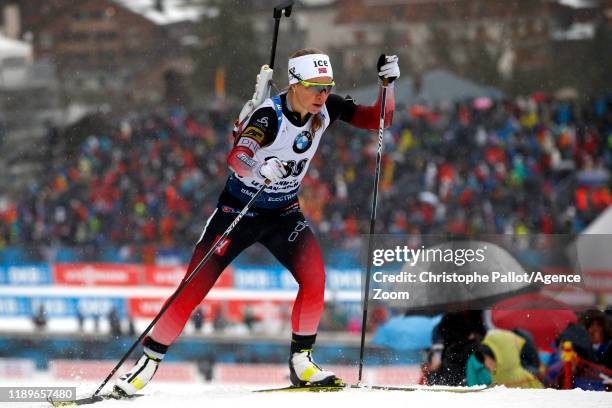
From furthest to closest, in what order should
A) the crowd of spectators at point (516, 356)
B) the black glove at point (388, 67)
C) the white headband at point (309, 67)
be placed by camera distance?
1. the crowd of spectators at point (516, 356)
2. the black glove at point (388, 67)
3. the white headband at point (309, 67)

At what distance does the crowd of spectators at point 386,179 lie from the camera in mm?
16578

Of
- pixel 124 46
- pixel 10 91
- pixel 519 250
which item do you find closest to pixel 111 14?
pixel 124 46

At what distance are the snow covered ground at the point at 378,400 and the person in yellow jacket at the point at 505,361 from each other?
113 centimetres

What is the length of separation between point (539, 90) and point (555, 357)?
543 inches

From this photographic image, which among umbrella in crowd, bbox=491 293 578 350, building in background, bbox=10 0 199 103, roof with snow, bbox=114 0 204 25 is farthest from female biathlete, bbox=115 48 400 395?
roof with snow, bbox=114 0 204 25

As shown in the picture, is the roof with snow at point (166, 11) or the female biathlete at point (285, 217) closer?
the female biathlete at point (285, 217)

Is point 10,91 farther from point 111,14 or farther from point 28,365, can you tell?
point 28,365

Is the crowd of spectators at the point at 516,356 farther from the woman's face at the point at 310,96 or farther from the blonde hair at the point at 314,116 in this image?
the woman's face at the point at 310,96

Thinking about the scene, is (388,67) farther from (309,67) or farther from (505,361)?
(505,361)

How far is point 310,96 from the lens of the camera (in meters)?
4.72

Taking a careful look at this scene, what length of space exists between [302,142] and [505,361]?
7.50 feet

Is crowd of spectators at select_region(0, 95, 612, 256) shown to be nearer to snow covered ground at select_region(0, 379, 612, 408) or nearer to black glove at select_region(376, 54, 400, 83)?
black glove at select_region(376, 54, 400, 83)

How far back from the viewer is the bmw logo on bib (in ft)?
15.6

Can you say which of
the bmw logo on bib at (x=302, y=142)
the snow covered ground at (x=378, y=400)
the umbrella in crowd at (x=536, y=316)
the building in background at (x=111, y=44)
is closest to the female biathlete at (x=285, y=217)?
the bmw logo on bib at (x=302, y=142)
